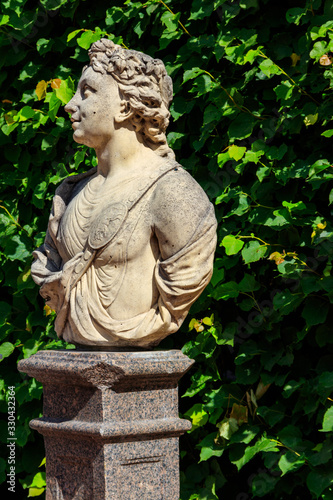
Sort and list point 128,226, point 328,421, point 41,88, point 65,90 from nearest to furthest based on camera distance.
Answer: point 128,226 → point 328,421 → point 65,90 → point 41,88

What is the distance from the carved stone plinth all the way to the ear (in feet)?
3.30

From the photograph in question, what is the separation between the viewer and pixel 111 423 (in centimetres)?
342

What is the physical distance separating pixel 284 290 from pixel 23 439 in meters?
A: 1.93

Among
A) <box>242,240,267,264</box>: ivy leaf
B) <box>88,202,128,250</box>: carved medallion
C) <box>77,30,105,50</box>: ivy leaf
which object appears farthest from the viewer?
<box>77,30,105,50</box>: ivy leaf

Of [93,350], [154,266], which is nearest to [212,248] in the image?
[154,266]

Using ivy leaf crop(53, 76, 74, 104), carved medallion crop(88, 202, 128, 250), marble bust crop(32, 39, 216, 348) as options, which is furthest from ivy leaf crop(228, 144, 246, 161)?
ivy leaf crop(53, 76, 74, 104)

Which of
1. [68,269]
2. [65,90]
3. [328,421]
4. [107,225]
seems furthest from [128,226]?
→ [65,90]

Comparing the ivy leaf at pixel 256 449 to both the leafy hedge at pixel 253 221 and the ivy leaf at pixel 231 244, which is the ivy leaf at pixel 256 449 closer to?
the leafy hedge at pixel 253 221

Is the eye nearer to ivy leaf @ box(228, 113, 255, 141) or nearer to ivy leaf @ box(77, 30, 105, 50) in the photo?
ivy leaf @ box(228, 113, 255, 141)

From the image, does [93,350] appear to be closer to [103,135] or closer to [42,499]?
[103,135]

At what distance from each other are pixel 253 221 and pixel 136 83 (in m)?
1.05

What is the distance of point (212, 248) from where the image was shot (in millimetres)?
3564

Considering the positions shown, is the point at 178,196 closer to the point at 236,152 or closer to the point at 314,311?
the point at 236,152

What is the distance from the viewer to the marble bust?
3.51m
